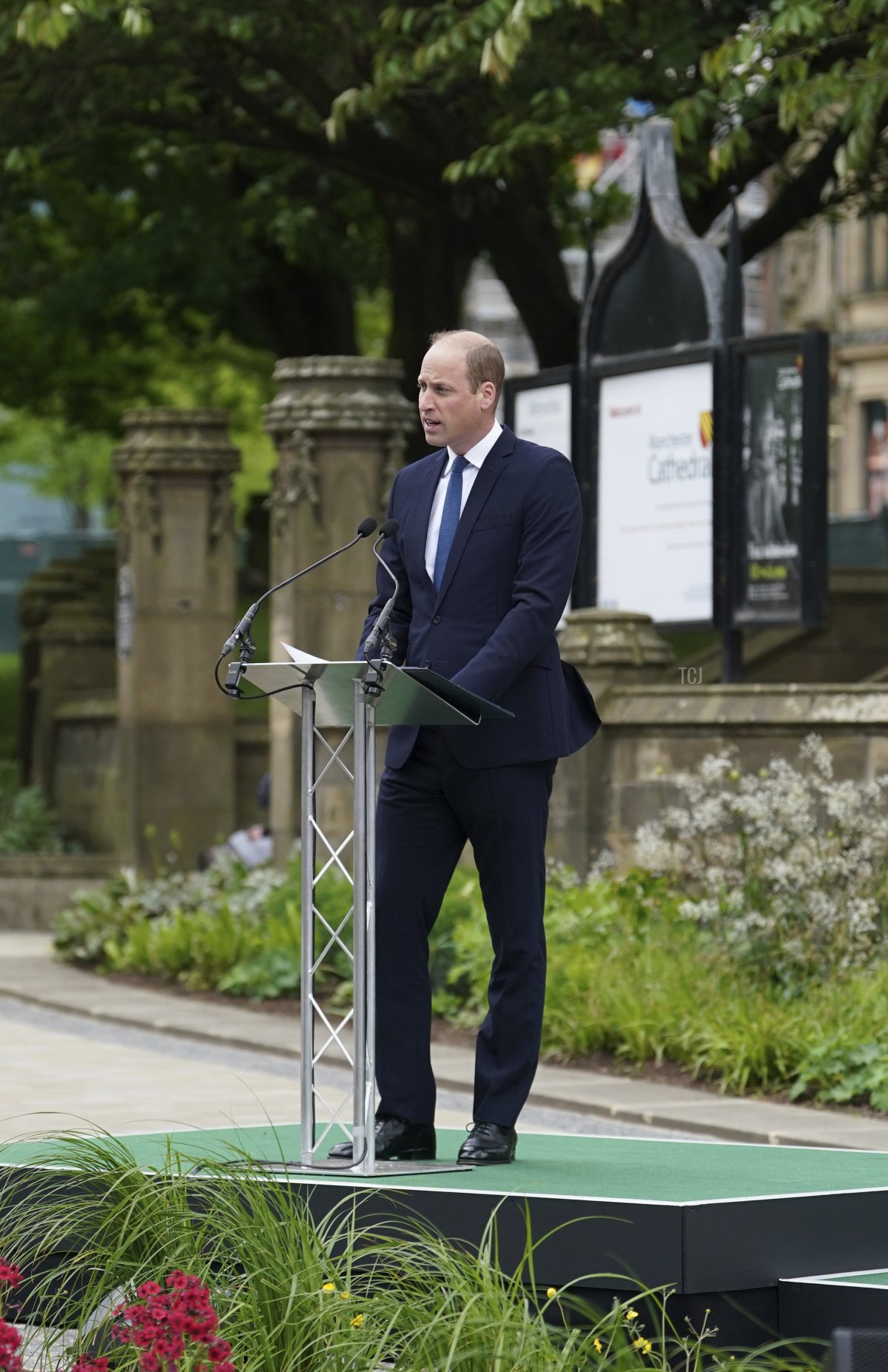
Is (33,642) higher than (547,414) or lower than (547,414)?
lower

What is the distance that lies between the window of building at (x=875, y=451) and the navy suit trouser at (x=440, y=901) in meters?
45.5

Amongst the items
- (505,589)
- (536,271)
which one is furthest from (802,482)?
(505,589)

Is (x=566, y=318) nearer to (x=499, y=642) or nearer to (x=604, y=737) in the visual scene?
(x=604, y=737)

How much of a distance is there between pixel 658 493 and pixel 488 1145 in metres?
9.27

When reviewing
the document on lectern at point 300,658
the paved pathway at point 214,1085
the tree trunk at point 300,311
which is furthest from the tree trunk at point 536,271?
the document on lectern at point 300,658

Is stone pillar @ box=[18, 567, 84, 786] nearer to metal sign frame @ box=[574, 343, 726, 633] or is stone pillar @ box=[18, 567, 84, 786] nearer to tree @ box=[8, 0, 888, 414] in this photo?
tree @ box=[8, 0, 888, 414]

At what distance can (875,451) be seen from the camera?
51.4 metres

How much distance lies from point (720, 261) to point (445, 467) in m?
8.82

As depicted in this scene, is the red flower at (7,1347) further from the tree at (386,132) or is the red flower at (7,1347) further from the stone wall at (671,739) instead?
the tree at (386,132)

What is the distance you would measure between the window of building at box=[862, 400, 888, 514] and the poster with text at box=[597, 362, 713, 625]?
3617cm

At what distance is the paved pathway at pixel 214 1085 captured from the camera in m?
8.68

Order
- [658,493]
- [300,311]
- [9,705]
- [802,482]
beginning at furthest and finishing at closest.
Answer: [9,705], [300,311], [658,493], [802,482]

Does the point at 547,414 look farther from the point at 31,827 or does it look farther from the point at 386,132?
the point at 31,827

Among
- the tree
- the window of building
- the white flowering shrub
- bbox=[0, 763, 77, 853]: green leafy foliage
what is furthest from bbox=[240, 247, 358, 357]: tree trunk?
the window of building
